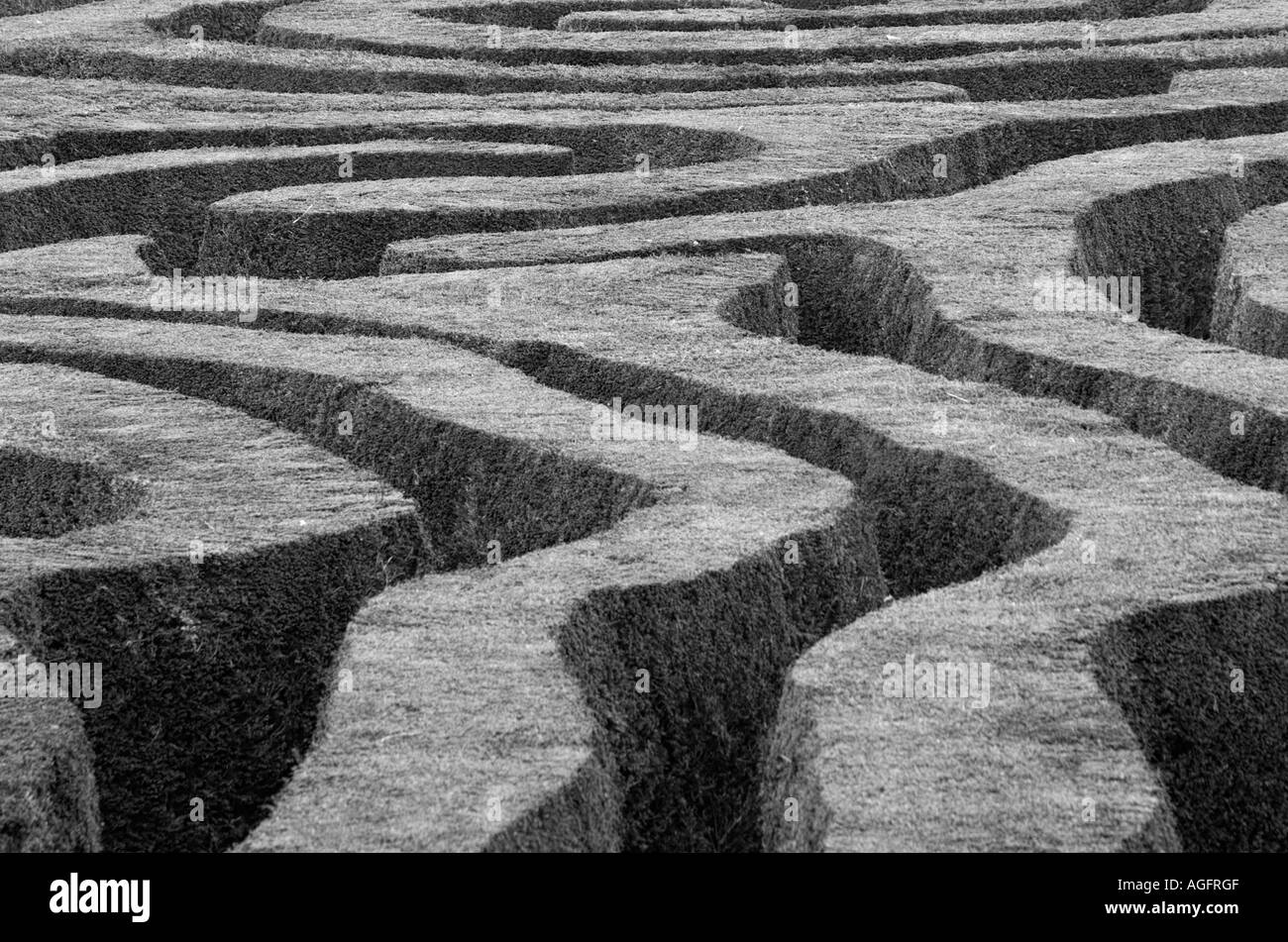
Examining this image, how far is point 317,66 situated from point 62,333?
1185 centimetres

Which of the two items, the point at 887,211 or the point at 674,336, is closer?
the point at 674,336

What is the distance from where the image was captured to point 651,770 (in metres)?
8.85

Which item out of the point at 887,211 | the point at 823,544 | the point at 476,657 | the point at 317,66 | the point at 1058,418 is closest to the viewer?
the point at 476,657

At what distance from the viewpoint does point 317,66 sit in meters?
24.9

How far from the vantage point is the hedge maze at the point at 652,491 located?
7.65m

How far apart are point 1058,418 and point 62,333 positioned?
6.74 metres

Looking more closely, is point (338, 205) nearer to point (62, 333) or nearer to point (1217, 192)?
point (62, 333)

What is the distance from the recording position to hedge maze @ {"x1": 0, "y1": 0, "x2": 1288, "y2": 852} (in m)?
7.65

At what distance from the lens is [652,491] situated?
10.2 m

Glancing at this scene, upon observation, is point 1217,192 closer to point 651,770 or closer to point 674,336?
point 674,336

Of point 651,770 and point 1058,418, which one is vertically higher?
point 1058,418
